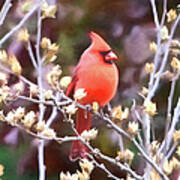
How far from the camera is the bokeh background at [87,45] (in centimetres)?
118

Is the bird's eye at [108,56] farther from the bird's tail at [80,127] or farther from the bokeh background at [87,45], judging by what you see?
the bird's tail at [80,127]

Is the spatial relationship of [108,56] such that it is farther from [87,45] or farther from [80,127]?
[80,127]

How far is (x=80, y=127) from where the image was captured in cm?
115

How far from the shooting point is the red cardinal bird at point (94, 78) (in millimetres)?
1122

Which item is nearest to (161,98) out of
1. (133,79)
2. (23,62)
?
(133,79)

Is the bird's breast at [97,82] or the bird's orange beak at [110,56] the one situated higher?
the bird's orange beak at [110,56]

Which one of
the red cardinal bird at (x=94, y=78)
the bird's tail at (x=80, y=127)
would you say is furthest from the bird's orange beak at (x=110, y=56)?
the bird's tail at (x=80, y=127)

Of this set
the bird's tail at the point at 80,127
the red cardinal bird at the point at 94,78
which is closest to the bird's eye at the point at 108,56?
the red cardinal bird at the point at 94,78

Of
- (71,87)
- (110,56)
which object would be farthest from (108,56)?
(71,87)

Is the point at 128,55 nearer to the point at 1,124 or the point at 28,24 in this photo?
the point at 28,24

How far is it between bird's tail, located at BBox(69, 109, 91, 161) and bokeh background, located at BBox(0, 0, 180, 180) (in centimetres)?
2

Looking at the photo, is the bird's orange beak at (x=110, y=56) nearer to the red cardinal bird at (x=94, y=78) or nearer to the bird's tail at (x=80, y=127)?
the red cardinal bird at (x=94, y=78)

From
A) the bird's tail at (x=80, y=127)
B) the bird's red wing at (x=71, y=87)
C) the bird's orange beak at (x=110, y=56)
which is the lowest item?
the bird's tail at (x=80, y=127)

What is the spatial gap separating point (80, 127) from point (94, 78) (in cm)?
14
